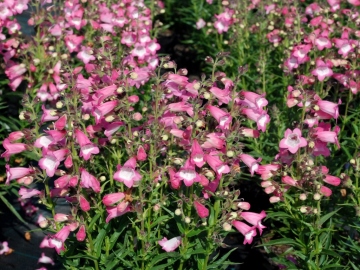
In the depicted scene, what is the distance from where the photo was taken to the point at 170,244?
12.4 ft

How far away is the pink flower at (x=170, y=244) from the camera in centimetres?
376

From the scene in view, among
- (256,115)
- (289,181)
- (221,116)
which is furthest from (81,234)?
(289,181)

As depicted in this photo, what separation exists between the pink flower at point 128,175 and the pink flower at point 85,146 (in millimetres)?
176

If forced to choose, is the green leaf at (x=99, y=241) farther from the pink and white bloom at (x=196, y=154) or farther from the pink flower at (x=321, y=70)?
the pink flower at (x=321, y=70)

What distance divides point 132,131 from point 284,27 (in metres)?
3.35

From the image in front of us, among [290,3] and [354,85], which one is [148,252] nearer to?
[354,85]

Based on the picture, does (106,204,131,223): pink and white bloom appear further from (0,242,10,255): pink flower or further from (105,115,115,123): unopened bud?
(0,242,10,255): pink flower

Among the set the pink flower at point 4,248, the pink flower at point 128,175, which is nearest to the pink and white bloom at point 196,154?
the pink flower at point 128,175

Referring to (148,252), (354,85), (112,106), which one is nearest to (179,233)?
(148,252)

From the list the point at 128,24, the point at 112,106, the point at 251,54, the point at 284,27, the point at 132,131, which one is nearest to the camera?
the point at 112,106

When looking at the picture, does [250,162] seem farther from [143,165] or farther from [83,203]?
[83,203]

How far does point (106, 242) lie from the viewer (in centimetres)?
393

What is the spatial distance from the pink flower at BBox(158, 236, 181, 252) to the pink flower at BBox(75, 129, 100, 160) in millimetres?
733

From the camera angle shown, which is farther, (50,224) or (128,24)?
(128,24)
